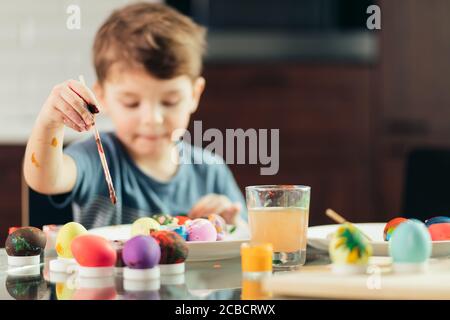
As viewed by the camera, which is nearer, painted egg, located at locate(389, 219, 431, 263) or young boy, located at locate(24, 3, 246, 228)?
painted egg, located at locate(389, 219, 431, 263)

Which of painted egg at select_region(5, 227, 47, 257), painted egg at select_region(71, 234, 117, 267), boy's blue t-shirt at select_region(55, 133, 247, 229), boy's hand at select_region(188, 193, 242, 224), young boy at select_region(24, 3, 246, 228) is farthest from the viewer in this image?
young boy at select_region(24, 3, 246, 228)

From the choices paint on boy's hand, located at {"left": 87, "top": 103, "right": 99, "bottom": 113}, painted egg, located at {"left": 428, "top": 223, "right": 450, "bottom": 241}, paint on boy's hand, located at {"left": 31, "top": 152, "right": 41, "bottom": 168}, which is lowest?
painted egg, located at {"left": 428, "top": 223, "right": 450, "bottom": 241}

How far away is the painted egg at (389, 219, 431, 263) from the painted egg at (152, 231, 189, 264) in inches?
9.4

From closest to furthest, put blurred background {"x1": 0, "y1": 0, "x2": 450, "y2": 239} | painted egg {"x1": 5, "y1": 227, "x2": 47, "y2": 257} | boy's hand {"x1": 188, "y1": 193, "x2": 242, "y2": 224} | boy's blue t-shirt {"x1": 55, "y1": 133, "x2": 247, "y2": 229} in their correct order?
painted egg {"x1": 5, "y1": 227, "x2": 47, "y2": 257}, boy's hand {"x1": 188, "y1": 193, "x2": 242, "y2": 224}, boy's blue t-shirt {"x1": 55, "y1": 133, "x2": 247, "y2": 229}, blurred background {"x1": 0, "y1": 0, "x2": 450, "y2": 239}

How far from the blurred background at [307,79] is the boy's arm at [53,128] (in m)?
1.66

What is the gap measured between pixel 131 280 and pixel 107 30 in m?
1.40

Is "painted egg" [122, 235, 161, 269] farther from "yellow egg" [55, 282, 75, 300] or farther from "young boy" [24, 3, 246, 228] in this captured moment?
"young boy" [24, 3, 246, 228]

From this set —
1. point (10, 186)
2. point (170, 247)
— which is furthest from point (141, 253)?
point (10, 186)

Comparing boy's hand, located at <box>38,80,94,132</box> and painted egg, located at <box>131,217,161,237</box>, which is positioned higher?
boy's hand, located at <box>38,80,94,132</box>

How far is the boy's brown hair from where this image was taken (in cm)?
203

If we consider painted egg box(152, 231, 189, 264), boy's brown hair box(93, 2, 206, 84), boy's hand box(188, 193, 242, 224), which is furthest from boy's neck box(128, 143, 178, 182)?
painted egg box(152, 231, 189, 264)

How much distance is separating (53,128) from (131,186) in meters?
0.86
